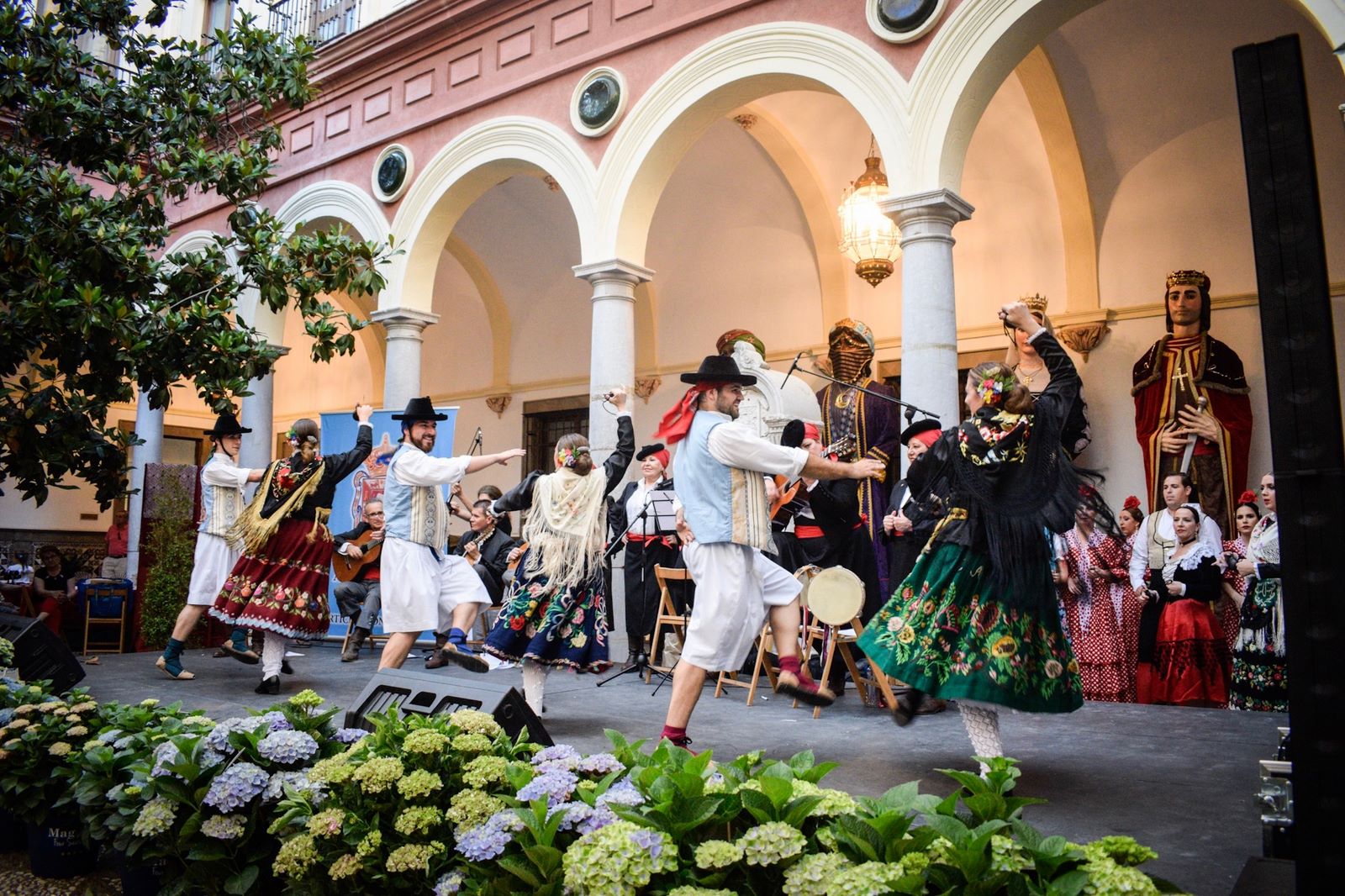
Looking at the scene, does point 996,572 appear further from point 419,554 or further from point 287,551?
point 287,551

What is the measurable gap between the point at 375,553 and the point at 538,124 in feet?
14.9

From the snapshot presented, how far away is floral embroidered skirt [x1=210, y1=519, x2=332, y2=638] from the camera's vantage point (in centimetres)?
704

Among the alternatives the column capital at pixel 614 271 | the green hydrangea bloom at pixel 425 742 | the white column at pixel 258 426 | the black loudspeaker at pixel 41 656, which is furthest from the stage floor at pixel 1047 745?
the white column at pixel 258 426

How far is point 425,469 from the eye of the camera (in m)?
6.02

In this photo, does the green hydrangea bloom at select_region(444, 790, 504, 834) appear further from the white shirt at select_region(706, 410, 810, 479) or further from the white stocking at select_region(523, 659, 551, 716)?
the white stocking at select_region(523, 659, 551, 716)

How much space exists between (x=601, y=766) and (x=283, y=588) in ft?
16.6

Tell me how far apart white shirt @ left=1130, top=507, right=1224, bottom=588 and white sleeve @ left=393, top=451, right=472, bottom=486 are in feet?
15.8

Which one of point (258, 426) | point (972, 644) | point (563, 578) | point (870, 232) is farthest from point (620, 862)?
point (258, 426)

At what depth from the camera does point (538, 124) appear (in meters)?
10.2

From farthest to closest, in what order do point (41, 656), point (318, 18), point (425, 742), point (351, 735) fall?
point (318, 18), point (41, 656), point (351, 735), point (425, 742)

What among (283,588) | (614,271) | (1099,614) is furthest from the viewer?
(614,271)

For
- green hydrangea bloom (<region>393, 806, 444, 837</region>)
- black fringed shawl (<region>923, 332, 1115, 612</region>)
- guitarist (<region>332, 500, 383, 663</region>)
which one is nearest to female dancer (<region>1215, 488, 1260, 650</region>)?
black fringed shawl (<region>923, 332, 1115, 612</region>)

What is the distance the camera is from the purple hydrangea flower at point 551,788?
257 centimetres

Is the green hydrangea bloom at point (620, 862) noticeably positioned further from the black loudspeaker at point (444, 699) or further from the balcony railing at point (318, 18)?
the balcony railing at point (318, 18)
